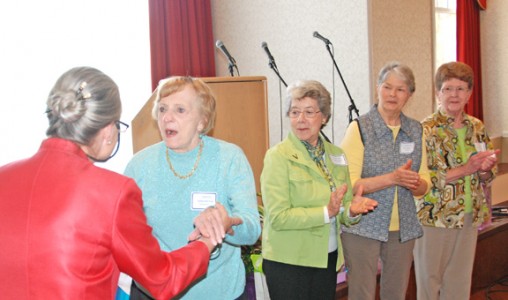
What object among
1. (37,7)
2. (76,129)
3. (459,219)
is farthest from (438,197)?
(37,7)

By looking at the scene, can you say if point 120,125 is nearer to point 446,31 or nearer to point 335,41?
point 335,41

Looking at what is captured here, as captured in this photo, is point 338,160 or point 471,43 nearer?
point 338,160

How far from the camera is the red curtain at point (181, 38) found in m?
5.05

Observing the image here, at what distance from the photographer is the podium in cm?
337

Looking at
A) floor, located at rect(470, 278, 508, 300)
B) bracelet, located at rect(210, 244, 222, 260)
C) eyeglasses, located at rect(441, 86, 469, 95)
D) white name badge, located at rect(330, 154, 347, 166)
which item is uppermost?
eyeglasses, located at rect(441, 86, 469, 95)

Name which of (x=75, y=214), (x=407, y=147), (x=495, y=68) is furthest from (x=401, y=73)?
(x=495, y=68)

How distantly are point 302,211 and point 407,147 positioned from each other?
84 cm

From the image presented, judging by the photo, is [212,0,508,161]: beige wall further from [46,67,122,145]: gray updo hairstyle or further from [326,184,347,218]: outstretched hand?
[46,67,122,145]: gray updo hairstyle

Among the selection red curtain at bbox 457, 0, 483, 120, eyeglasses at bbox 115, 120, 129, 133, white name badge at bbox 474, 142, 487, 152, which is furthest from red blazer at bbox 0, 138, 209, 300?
red curtain at bbox 457, 0, 483, 120

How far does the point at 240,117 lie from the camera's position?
3502 millimetres

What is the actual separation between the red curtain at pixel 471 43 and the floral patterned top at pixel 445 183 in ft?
13.2

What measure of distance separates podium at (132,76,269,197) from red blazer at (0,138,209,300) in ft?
6.08

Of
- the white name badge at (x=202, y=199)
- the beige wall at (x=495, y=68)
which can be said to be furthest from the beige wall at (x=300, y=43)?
the beige wall at (x=495, y=68)

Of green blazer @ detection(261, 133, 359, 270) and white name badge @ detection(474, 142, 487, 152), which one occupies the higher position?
white name badge @ detection(474, 142, 487, 152)
